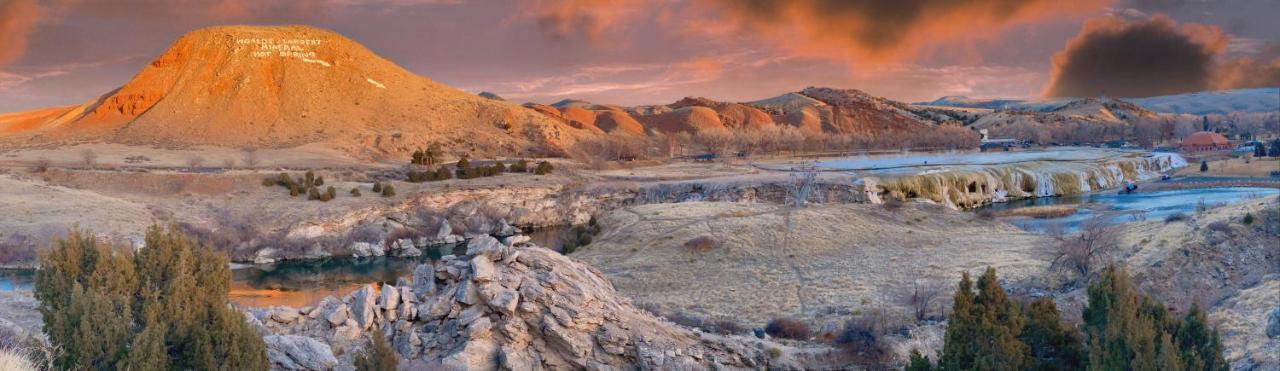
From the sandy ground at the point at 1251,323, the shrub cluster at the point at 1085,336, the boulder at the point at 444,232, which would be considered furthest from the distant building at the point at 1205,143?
the shrub cluster at the point at 1085,336

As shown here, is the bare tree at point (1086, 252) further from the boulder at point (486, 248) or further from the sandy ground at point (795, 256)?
the boulder at point (486, 248)

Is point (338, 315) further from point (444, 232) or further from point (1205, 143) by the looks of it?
point (1205, 143)

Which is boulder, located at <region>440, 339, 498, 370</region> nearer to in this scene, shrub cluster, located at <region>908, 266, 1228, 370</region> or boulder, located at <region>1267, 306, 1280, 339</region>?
shrub cluster, located at <region>908, 266, 1228, 370</region>

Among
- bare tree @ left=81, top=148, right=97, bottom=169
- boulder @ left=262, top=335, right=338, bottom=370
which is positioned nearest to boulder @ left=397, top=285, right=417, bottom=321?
boulder @ left=262, top=335, right=338, bottom=370

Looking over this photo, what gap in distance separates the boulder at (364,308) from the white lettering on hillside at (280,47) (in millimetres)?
115027

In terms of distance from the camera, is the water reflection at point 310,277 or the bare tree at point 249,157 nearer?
the water reflection at point 310,277

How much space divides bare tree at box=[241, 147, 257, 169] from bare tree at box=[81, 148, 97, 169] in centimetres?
1162

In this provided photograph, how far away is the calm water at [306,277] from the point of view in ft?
111

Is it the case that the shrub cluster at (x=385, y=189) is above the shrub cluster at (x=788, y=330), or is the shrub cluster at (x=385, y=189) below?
above

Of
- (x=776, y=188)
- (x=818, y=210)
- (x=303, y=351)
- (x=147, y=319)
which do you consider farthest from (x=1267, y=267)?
(x=776, y=188)

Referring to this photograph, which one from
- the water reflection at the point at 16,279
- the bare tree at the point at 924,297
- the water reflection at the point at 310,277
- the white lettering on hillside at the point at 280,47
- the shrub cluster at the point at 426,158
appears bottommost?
the water reflection at the point at 310,277

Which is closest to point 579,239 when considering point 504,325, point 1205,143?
point 504,325

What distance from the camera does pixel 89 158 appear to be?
7356 centimetres

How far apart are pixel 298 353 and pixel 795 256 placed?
22615 millimetres
